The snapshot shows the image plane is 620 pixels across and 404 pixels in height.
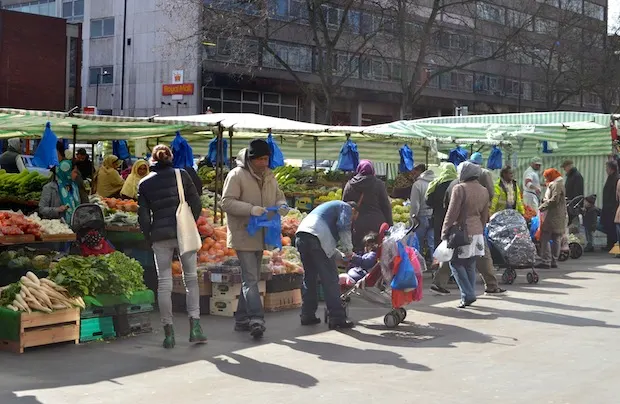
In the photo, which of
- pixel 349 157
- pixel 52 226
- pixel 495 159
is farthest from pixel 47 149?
pixel 495 159

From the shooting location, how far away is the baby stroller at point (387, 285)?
1063cm

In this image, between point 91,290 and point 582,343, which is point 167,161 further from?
point 582,343

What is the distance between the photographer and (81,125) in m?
13.8

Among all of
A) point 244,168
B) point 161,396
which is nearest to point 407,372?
point 161,396

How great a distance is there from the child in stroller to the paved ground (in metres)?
0.54

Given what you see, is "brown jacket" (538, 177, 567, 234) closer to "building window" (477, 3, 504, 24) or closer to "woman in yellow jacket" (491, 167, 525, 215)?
"woman in yellow jacket" (491, 167, 525, 215)

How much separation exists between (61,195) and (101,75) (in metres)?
44.7

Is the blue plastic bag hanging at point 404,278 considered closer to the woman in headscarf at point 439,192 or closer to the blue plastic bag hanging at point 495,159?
the woman in headscarf at point 439,192

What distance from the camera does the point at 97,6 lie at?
5772cm

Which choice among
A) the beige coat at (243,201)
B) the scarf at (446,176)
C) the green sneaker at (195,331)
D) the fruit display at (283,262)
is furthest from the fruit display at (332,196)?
the green sneaker at (195,331)

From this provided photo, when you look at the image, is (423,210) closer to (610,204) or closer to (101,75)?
(610,204)

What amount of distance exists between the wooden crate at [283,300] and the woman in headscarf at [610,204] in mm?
11505

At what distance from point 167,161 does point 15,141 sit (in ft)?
33.6

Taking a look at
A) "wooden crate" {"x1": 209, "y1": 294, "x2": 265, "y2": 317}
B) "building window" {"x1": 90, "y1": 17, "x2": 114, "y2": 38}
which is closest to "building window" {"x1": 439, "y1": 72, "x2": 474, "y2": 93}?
"building window" {"x1": 90, "y1": 17, "x2": 114, "y2": 38}
